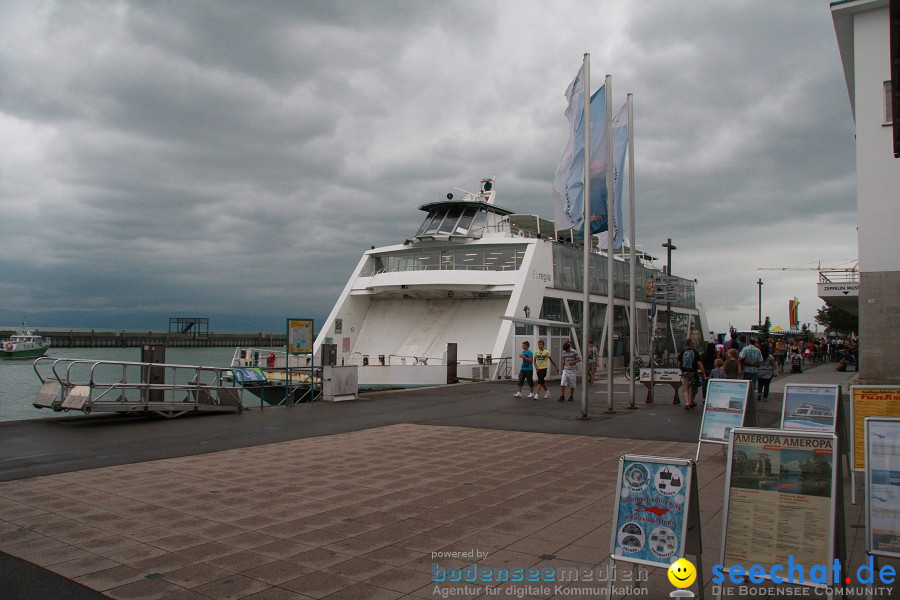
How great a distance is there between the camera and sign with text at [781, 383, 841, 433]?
691cm

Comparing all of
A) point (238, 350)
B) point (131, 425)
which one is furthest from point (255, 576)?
point (238, 350)

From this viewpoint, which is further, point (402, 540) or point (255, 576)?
point (402, 540)

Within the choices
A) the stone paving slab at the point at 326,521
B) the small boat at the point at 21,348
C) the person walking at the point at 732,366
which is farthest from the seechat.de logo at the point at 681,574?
the small boat at the point at 21,348

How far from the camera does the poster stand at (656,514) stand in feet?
12.3

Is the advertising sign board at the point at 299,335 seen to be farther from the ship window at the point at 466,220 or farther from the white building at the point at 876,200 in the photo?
the white building at the point at 876,200

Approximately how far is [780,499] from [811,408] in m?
3.85

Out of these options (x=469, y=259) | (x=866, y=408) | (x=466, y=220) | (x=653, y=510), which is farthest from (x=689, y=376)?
(x=466, y=220)

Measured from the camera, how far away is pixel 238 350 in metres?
21.7

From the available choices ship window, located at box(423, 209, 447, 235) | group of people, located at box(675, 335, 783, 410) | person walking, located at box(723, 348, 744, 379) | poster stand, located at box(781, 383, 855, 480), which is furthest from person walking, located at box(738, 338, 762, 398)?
ship window, located at box(423, 209, 447, 235)

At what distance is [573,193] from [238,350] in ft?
44.5

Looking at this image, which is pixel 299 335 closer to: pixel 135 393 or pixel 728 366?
pixel 135 393

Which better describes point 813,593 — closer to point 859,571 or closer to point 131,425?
point 859,571

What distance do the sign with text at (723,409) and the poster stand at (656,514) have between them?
169 inches

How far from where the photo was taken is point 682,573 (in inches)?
148
